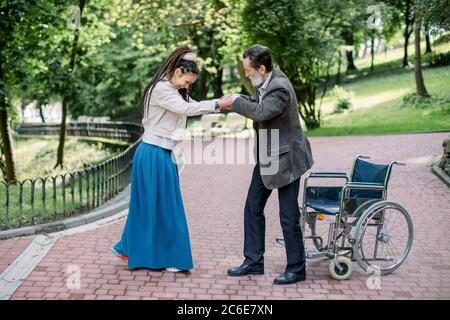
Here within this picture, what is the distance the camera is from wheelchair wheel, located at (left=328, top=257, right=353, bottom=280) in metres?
5.08

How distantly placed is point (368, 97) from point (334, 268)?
23.1 m

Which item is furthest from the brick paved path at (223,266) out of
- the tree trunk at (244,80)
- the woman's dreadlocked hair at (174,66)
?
the tree trunk at (244,80)

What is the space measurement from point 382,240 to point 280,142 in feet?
4.54

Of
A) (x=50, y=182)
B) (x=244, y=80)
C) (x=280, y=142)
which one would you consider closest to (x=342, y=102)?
(x=244, y=80)

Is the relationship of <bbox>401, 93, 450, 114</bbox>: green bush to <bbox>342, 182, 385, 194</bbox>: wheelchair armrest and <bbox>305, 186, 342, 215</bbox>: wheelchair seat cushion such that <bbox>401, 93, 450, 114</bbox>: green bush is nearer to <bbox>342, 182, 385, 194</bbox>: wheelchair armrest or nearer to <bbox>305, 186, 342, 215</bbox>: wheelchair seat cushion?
<bbox>305, 186, 342, 215</bbox>: wheelchair seat cushion

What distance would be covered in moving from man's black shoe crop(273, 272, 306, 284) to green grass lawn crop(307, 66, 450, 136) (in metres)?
12.3

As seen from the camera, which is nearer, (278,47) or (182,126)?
(182,126)

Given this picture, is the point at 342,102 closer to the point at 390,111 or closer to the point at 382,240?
the point at 390,111

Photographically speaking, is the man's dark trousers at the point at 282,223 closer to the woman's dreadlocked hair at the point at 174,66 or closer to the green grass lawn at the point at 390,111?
the woman's dreadlocked hair at the point at 174,66

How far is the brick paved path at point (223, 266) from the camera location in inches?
188

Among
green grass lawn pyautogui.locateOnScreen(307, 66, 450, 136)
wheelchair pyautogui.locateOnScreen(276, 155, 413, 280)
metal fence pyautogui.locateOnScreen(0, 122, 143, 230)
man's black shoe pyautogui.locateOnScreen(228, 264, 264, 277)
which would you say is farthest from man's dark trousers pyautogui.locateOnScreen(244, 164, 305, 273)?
A: green grass lawn pyautogui.locateOnScreen(307, 66, 450, 136)

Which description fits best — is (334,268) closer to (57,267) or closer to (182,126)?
(182,126)

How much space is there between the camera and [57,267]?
5.43m
